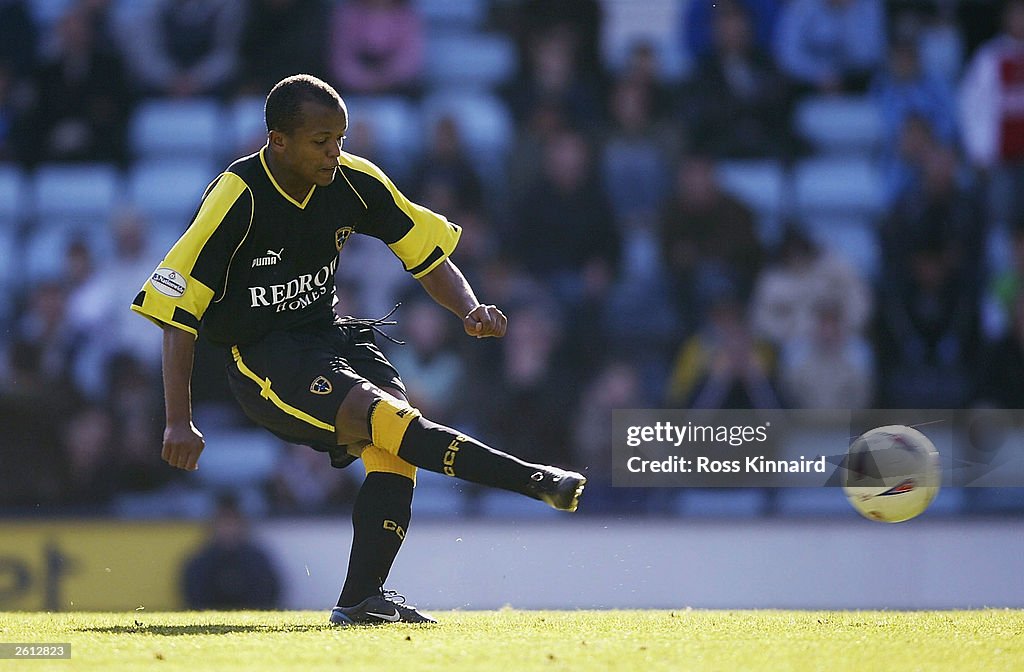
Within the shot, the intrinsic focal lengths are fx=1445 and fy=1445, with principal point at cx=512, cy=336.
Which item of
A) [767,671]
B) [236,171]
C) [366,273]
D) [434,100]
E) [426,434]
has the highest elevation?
[434,100]

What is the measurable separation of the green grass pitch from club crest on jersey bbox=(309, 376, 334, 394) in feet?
2.46

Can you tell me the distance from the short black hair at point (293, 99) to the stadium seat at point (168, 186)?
18.6 ft

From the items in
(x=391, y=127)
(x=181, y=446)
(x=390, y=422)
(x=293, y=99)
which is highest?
(x=391, y=127)

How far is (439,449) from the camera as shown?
4.52 metres

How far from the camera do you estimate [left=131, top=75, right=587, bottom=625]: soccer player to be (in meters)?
4.55

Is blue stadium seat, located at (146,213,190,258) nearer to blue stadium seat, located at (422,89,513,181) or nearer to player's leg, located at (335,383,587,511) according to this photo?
blue stadium seat, located at (422,89,513,181)

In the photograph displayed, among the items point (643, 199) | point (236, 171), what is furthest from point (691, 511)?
point (236, 171)

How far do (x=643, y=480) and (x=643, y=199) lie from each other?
231 centimetres

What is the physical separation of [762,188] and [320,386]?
5.96 meters

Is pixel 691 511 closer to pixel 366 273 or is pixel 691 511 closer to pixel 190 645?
pixel 366 273

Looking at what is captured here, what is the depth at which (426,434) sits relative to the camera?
4.55 meters

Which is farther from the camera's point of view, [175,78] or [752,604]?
[175,78]

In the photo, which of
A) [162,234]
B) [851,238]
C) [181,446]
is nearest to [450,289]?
[181,446]

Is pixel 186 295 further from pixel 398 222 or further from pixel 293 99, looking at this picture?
pixel 398 222
